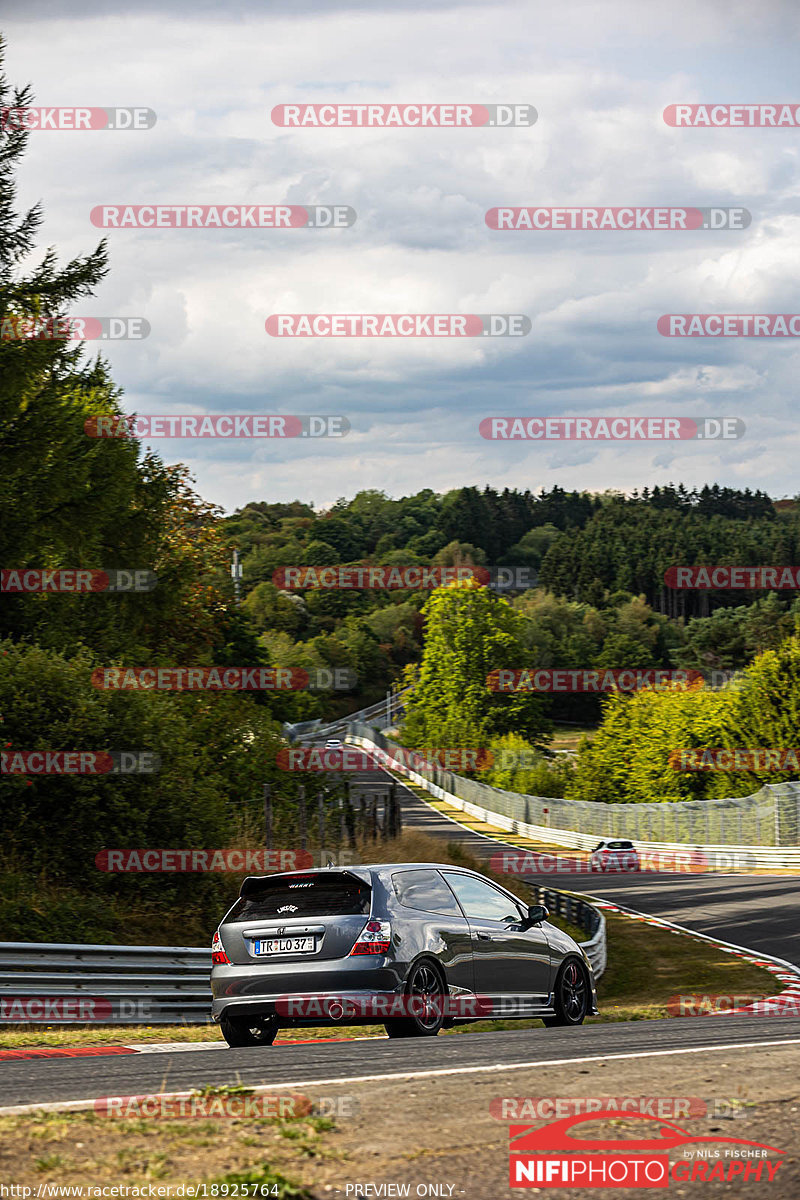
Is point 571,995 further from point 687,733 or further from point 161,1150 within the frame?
point 687,733

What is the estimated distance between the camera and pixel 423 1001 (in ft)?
31.8

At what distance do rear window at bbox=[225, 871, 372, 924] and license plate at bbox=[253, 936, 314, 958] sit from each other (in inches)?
7.2

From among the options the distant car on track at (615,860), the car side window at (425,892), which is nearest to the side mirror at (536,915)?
the car side window at (425,892)

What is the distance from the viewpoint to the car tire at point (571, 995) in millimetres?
11258

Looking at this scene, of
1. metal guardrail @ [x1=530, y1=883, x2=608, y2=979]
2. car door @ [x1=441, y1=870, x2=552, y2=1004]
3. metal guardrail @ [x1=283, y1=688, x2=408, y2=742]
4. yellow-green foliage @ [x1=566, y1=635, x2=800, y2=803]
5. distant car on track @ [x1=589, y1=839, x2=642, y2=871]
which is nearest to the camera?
car door @ [x1=441, y1=870, x2=552, y2=1004]

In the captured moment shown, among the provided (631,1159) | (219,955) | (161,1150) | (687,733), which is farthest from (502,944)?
(687,733)

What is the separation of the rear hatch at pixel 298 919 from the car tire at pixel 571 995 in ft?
8.49

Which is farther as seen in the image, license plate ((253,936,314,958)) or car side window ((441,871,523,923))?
car side window ((441,871,523,923))

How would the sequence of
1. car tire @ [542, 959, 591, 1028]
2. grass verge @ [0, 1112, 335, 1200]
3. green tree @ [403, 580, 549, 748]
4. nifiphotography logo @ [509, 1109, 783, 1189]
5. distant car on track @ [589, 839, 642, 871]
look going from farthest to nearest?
green tree @ [403, 580, 549, 748] → distant car on track @ [589, 839, 642, 871] → car tire @ [542, 959, 591, 1028] → nifiphotography logo @ [509, 1109, 783, 1189] → grass verge @ [0, 1112, 335, 1200]

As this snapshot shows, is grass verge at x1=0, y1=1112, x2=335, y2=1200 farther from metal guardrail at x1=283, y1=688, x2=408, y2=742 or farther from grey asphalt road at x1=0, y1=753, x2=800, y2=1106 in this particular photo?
metal guardrail at x1=283, y1=688, x2=408, y2=742

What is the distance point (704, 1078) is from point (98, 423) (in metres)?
23.6

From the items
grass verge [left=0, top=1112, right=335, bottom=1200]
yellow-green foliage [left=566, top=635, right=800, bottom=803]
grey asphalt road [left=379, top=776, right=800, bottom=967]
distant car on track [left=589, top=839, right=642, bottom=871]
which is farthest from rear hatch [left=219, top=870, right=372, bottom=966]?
yellow-green foliage [left=566, top=635, right=800, bottom=803]

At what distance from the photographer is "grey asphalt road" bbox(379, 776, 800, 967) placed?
84.7 ft

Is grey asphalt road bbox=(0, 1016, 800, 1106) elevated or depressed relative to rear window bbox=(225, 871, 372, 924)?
depressed
